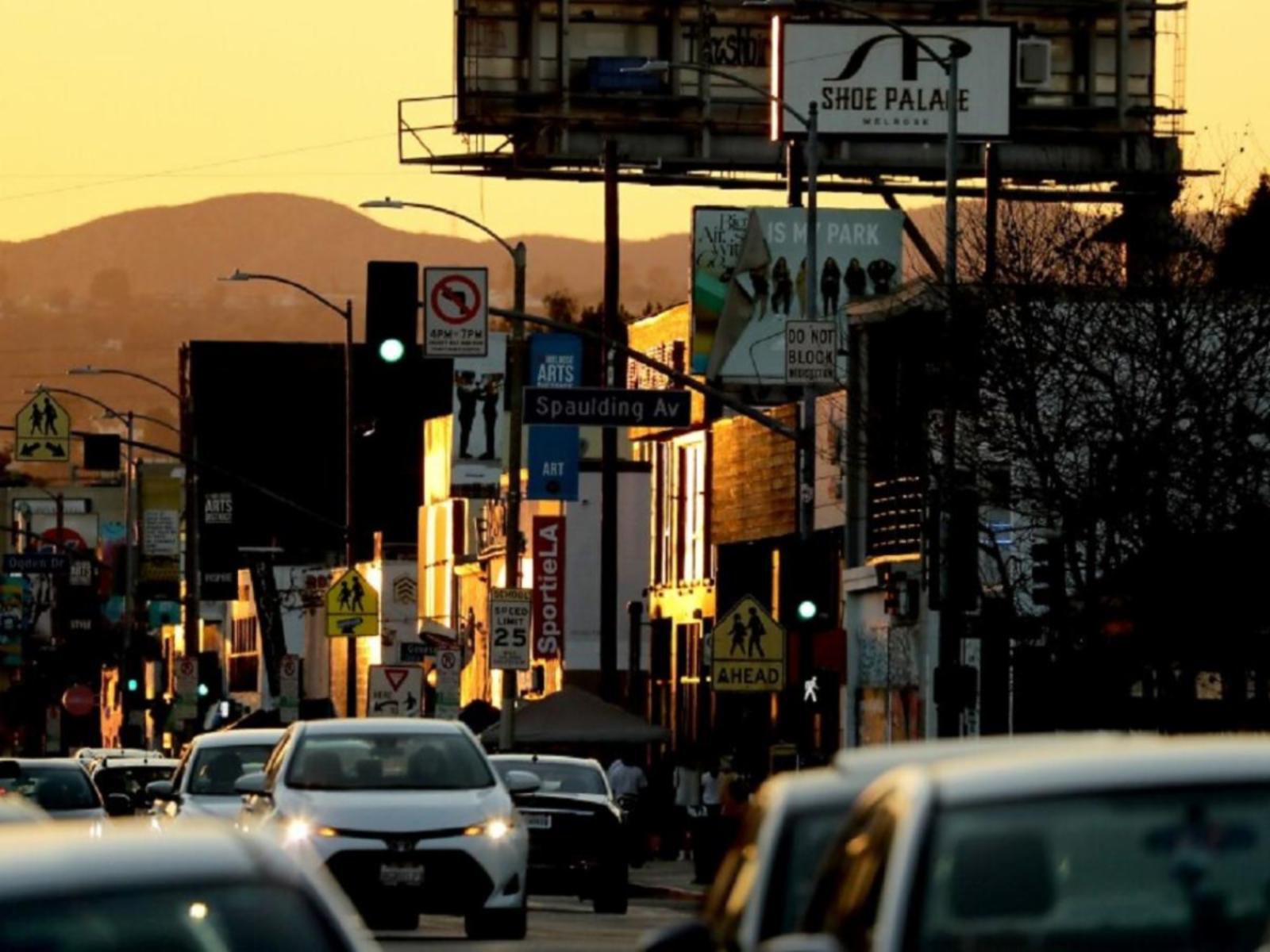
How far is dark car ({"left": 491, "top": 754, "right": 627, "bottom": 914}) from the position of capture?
34.5 metres

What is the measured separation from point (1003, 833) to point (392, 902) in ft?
55.2

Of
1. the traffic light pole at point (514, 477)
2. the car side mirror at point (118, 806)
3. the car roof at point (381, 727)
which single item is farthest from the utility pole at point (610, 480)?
the car roof at point (381, 727)

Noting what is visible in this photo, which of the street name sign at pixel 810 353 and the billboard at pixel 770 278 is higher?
the billboard at pixel 770 278

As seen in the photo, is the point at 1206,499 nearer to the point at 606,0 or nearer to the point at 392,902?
the point at 392,902

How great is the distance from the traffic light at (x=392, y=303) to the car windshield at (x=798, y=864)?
22192mm

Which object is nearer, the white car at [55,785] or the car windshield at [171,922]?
the car windshield at [171,922]

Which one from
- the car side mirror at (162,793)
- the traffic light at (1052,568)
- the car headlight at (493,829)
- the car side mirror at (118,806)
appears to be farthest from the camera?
the traffic light at (1052,568)

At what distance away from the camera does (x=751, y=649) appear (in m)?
39.4

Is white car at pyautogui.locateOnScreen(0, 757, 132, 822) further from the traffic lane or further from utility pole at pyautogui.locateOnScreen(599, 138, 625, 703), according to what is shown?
utility pole at pyautogui.locateOnScreen(599, 138, 625, 703)

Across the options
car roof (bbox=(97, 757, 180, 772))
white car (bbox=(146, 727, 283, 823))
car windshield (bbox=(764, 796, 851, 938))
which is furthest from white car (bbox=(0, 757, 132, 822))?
car windshield (bbox=(764, 796, 851, 938))

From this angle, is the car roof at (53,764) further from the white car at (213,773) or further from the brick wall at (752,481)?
the brick wall at (752,481)

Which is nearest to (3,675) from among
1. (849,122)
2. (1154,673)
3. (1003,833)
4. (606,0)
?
(606,0)

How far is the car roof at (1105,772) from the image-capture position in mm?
8641

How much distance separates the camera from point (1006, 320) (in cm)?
4056
